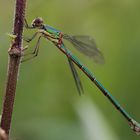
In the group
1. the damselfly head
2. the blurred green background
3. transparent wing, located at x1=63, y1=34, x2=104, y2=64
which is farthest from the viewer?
transparent wing, located at x1=63, y1=34, x2=104, y2=64

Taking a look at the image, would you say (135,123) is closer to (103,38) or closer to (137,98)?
(137,98)

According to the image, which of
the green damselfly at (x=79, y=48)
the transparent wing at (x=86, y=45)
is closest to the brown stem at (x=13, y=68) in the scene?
the green damselfly at (x=79, y=48)

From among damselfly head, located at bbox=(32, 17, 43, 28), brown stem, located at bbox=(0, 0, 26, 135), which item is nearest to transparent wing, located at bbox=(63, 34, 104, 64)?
damselfly head, located at bbox=(32, 17, 43, 28)

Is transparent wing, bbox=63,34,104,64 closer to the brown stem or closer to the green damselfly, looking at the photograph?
the green damselfly

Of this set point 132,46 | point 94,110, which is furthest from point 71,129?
point 132,46

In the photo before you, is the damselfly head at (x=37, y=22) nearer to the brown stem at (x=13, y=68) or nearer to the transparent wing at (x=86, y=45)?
the transparent wing at (x=86, y=45)
